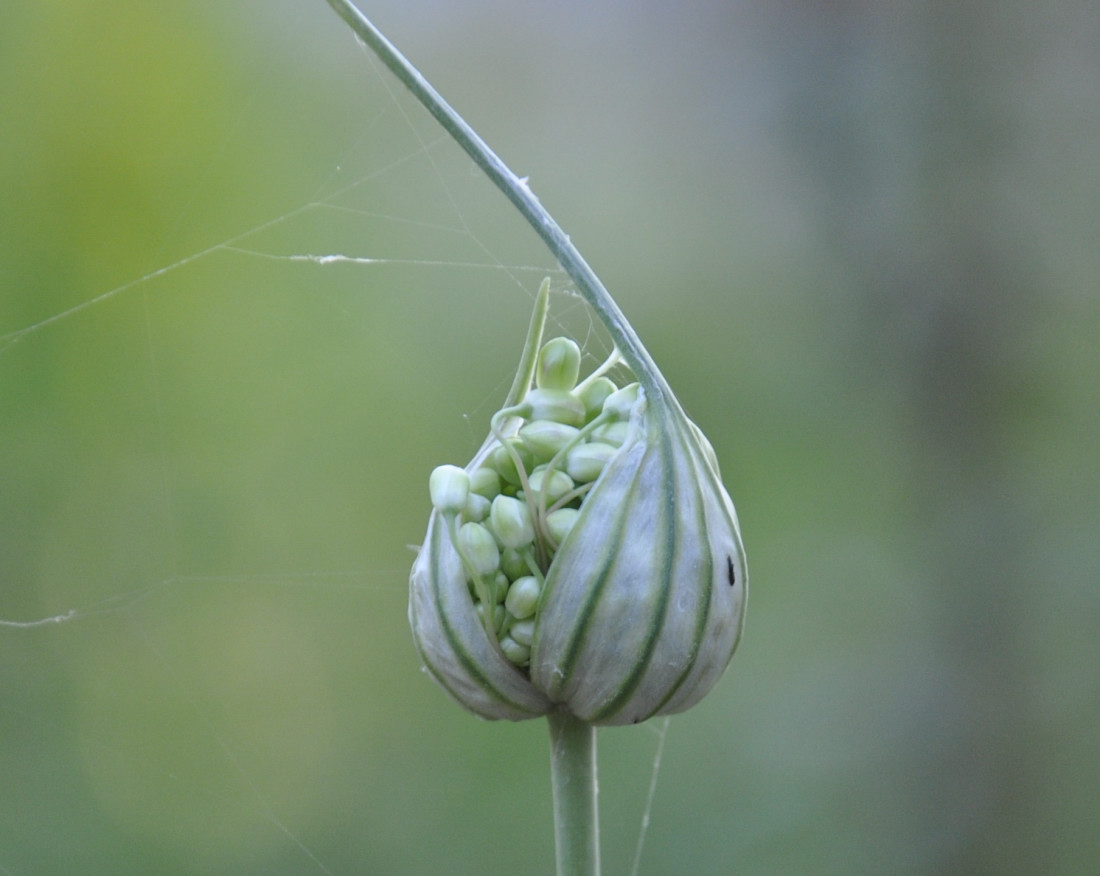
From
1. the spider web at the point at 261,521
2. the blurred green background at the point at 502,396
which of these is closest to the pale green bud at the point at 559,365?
the spider web at the point at 261,521

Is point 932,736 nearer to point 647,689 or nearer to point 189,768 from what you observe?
point 189,768

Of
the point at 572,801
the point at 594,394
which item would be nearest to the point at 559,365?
the point at 594,394

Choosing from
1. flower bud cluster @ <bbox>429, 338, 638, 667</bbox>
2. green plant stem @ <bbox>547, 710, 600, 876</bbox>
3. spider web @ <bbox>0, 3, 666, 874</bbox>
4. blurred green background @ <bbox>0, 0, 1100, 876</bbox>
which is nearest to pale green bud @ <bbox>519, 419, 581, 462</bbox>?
flower bud cluster @ <bbox>429, 338, 638, 667</bbox>

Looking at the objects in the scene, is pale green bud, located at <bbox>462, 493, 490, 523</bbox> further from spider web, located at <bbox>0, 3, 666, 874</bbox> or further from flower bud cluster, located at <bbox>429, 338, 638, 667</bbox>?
spider web, located at <bbox>0, 3, 666, 874</bbox>

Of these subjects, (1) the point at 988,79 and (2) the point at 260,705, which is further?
(1) the point at 988,79

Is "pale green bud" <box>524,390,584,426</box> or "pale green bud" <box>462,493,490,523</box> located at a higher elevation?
"pale green bud" <box>524,390,584,426</box>

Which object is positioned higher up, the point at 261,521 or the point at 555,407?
the point at 555,407

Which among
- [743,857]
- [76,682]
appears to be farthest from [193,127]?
[743,857]

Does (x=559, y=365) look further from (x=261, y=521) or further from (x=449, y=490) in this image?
(x=261, y=521)
